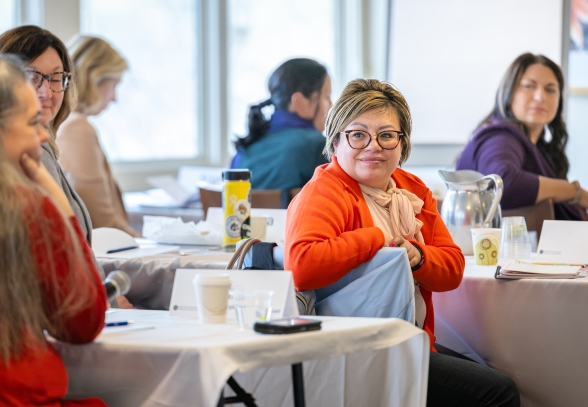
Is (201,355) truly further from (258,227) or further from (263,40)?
(263,40)

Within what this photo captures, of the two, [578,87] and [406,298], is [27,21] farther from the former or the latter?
[578,87]

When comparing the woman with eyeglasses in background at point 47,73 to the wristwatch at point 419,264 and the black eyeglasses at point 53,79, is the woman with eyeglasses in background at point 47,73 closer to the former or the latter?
the black eyeglasses at point 53,79

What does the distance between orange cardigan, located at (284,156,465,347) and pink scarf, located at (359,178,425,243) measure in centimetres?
3

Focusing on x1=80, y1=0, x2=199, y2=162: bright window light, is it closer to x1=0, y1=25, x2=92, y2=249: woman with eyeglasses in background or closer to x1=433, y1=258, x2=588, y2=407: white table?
x1=0, y1=25, x2=92, y2=249: woman with eyeglasses in background

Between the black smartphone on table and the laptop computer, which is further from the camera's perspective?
the laptop computer

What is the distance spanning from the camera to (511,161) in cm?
325

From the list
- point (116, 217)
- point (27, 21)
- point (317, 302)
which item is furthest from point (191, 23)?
point (317, 302)

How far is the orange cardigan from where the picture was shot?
5.90 ft

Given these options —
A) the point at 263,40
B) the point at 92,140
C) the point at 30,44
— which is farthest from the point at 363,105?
the point at 263,40

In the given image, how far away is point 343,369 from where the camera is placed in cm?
181

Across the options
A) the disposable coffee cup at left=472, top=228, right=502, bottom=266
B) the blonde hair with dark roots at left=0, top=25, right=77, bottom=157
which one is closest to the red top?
the blonde hair with dark roots at left=0, top=25, right=77, bottom=157

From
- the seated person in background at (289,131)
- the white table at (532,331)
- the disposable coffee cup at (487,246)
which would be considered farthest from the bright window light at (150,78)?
the white table at (532,331)

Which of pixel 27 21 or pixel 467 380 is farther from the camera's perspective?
pixel 27 21

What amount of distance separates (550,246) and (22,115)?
1687 mm
